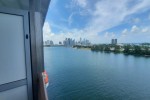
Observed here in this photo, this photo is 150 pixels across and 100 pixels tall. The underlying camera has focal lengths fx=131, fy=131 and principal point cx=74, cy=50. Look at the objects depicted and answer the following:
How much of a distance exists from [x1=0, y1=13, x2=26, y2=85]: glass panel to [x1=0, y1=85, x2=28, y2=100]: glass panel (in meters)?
0.08

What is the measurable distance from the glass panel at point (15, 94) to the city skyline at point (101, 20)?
2080 centimetres

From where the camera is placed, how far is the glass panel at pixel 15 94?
94cm

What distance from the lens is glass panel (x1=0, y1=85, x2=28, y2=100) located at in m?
0.94

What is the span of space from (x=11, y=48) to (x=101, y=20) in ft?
88.1

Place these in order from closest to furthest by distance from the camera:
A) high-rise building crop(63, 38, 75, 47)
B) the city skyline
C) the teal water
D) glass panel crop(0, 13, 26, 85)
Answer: glass panel crop(0, 13, 26, 85)
the teal water
the city skyline
high-rise building crop(63, 38, 75, 47)

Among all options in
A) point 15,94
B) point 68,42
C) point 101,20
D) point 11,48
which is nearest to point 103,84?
point 15,94

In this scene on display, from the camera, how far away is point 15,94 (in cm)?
98

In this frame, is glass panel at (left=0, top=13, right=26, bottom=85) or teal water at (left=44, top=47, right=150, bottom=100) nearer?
glass panel at (left=0, top=13, right=26, bottom=85)

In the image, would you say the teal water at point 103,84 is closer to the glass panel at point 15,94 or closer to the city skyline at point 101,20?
the city skyline at point 101,20

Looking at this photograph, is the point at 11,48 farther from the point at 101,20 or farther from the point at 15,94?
the point at 101,20

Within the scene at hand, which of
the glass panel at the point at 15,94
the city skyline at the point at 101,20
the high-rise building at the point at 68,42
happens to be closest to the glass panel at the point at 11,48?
the glass panel at the point at 15,94

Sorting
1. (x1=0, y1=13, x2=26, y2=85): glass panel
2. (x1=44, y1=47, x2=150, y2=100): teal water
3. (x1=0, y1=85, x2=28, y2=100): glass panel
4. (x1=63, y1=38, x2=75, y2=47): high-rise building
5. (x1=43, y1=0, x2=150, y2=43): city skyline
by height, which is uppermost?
(x1=43, y1=0, x2=150, y2=43): city skyline

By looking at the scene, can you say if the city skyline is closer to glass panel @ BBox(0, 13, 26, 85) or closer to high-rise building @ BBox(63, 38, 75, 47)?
high-rise building @ BBox(63, 38, 75, 47)

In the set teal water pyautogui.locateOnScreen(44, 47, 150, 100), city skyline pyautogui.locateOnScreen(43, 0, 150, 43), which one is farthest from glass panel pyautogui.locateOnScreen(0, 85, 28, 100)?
city skyline pyautogui.locateOnScreen(43, 0, 150, 43)
